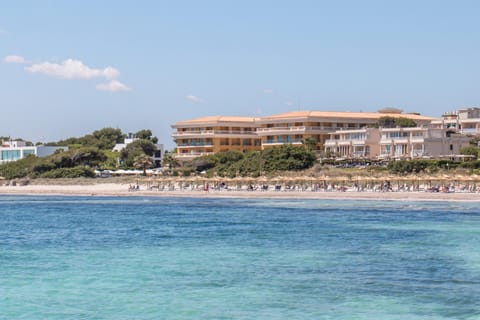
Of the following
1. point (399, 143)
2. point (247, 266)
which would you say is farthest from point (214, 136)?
point (247, 266)

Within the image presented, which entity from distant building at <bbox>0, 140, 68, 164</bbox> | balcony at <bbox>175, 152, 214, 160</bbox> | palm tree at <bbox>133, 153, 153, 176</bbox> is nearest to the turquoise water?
palm tree at <bbox>133, 153, 153, 176</bbox>

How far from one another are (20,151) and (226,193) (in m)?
53.8

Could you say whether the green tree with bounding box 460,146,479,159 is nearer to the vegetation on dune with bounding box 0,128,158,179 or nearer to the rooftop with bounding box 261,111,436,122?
the rooftop with bounding box 261,111,436,122

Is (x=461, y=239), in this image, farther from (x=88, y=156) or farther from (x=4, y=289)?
(x=88, y=156)

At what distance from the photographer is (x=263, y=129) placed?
345ft

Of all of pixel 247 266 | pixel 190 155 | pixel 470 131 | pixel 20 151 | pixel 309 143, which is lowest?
pixel 247 266

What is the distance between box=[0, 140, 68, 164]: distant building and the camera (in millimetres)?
117062

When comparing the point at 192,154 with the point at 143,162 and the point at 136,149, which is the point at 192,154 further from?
the point at 136,149

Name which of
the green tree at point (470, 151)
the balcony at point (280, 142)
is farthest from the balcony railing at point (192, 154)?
the green tree at point (470, 151)

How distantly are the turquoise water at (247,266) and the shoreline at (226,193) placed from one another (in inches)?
399

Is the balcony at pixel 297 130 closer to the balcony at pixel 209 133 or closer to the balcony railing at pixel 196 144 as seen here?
the balcony at pixel 209 133

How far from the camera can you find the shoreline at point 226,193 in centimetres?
6034

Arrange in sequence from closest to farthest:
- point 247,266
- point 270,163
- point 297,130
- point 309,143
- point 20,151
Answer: point 247,266 → point 270,163 → point 309,143 → point 297,130 → point 20,151

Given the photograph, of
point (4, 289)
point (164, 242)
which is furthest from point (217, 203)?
point (4, 289)
